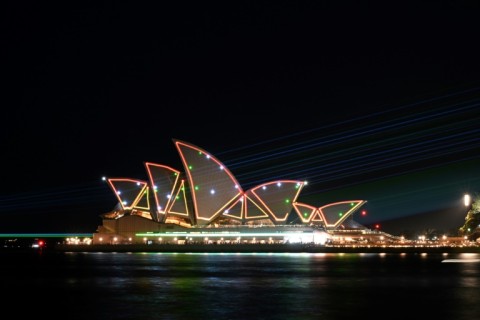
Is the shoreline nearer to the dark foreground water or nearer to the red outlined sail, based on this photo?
the red outlined sail

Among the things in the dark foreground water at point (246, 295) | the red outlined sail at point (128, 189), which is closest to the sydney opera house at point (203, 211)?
the red outlined sail at point (128, 189)

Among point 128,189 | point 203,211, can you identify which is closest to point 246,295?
point 203,211

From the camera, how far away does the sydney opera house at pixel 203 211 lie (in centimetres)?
7106

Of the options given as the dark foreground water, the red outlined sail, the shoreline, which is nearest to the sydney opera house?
the red outlined sail

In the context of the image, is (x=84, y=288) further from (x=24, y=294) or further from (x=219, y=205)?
(x=219, y=205)

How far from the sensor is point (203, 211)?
239 ft

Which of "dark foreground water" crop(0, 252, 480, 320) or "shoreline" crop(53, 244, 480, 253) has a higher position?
"shoreline" crop(53, 244, 480, 253)

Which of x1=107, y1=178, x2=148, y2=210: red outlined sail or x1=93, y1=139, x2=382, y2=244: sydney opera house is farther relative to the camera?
x1=107, y1=178, x2=148, y2=210: red outlined sail

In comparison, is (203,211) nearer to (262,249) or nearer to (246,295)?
(262,249)

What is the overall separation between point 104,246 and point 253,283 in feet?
167

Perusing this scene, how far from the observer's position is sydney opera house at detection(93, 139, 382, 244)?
71062mm

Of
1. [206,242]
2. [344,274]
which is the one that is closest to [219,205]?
[206,242]

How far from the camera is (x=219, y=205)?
72.4m

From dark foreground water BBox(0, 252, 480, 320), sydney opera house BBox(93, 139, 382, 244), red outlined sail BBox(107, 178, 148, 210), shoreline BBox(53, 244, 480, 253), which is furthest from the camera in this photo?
red outlined sail BBox(107, 178, 148, 210)
